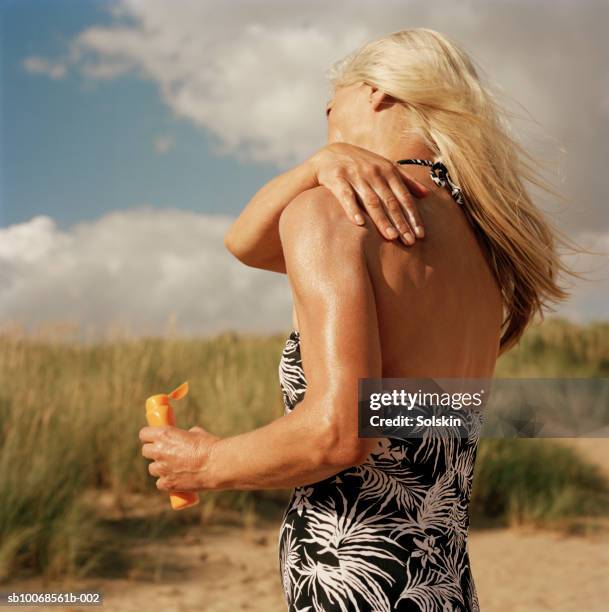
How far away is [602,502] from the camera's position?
7.54 meters

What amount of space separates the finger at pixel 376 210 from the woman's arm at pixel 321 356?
0.04 metres

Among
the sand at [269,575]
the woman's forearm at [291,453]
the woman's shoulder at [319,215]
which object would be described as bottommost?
the sand at [269,575]

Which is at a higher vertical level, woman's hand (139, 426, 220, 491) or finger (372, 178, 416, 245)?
finger (372, 178, 416, 245)

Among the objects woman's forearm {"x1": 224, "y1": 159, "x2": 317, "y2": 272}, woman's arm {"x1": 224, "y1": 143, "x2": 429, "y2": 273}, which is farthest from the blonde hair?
woman's forearm {"x1": 224, "y1": 159, "x2": 317, "y2": 272}

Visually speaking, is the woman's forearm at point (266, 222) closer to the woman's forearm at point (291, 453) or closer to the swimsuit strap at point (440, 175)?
the swimsuit strap at point (440, 175)

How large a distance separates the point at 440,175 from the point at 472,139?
0.13 m

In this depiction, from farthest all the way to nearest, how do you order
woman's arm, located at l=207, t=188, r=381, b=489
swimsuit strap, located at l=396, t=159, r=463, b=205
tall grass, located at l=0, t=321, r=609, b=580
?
tall grass, located at l=0, t=321, r=609, b=580 < swimsuit strap, located at l=396, t=159, r=463, b=205 < woman's arm, located at l=207, t=188, r=381, b=489

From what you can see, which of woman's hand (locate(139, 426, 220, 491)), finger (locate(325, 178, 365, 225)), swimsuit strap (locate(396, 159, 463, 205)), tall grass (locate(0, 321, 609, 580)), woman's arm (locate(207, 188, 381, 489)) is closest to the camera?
woman's arm (locate(207, 188, 381, 489))

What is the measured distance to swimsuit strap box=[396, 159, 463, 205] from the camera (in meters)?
1.76

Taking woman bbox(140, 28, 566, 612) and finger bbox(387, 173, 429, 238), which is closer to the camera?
woman bbox(140, 28, 566, 612)

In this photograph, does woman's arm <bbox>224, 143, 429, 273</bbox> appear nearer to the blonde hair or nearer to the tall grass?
the blonde hair

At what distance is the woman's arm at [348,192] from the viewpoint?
1.53m

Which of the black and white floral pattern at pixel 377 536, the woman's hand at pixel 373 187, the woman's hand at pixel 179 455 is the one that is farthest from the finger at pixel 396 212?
the woman's hand at pixel 179 455

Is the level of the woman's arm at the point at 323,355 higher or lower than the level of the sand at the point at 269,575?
higher
